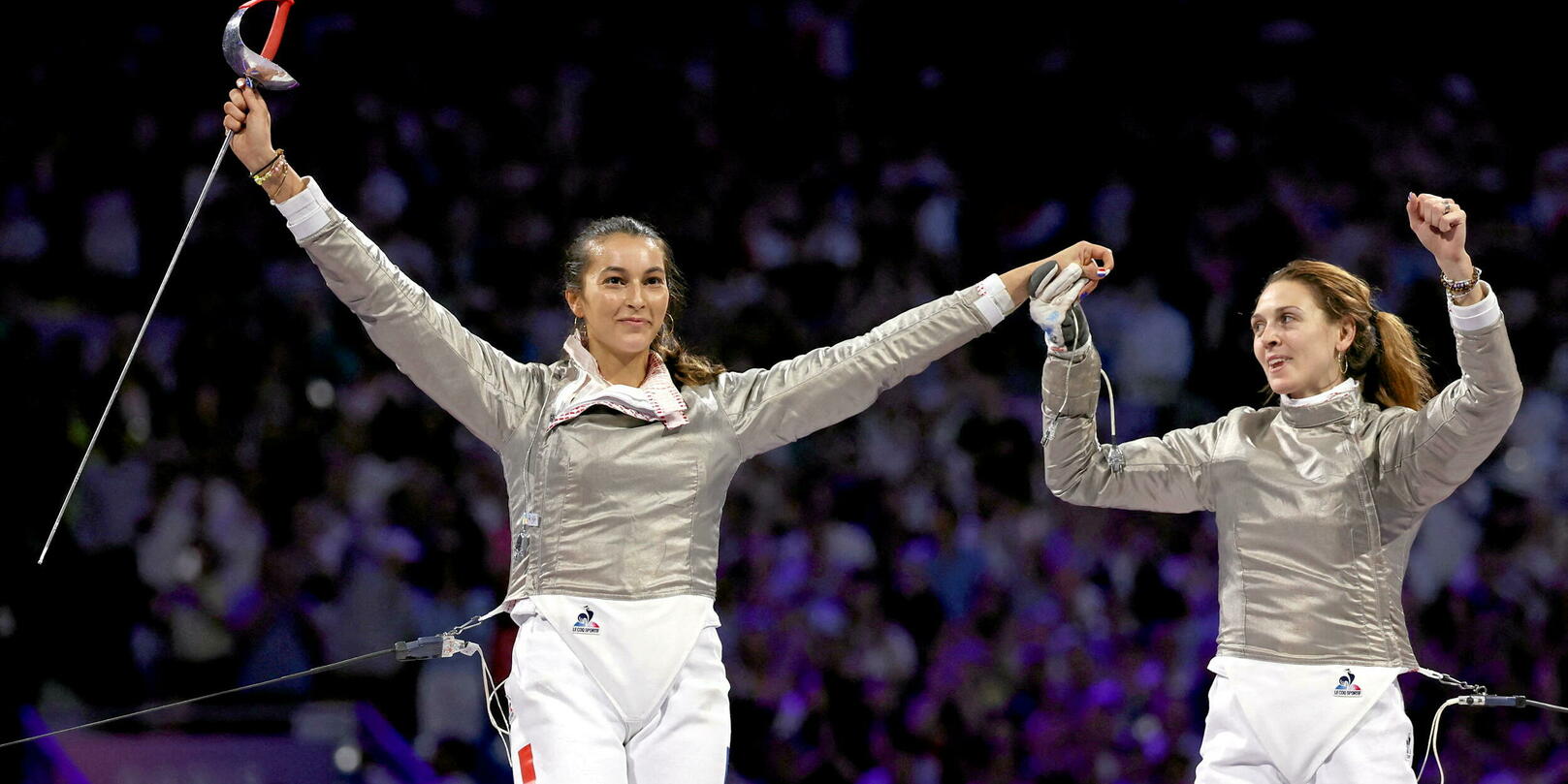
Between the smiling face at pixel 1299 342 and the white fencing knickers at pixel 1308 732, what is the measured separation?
1.33 feet

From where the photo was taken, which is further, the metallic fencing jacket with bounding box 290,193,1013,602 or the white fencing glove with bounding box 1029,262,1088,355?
the white fencing glove with bounding box 1029,262,1088,355

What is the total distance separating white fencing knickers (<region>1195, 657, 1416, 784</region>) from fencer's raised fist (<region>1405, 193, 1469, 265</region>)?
534 millimetres

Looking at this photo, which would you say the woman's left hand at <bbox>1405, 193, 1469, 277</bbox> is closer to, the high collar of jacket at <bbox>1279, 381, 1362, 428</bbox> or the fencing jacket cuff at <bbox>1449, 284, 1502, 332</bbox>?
the fencing jacket cuff at <bbox>1449, 284, 1502, 332</bbox>

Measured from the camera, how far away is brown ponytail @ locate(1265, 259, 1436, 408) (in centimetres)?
199

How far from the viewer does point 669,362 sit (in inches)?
77.4

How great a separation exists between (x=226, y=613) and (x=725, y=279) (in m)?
1.50

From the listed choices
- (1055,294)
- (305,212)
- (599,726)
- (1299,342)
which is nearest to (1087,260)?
(1055,294)

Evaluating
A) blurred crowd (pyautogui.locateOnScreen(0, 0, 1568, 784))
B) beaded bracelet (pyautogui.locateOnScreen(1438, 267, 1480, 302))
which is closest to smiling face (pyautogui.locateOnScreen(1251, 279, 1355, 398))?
beaded bracelet (pyautogui.locateOnScreen(1438, 267, 1480, 302))

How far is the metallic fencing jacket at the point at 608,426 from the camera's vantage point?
5.72 ft

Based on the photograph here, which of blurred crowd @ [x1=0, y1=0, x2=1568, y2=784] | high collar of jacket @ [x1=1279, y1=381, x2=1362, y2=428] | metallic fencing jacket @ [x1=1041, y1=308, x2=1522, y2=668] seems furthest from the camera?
blurred crowd @ [x1=0, y1=0, x2=1568, y2=784]

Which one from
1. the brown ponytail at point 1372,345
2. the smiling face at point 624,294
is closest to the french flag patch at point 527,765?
the smiling face at point 624,294

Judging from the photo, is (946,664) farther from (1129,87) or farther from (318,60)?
(318,60)

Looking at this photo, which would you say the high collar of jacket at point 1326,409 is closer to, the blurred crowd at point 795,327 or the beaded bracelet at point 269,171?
the beaded bracelet at point 269,171

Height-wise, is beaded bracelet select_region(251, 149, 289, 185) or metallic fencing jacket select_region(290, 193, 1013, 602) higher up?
beaded bracelet select_region(251, 149, 289, 185)
